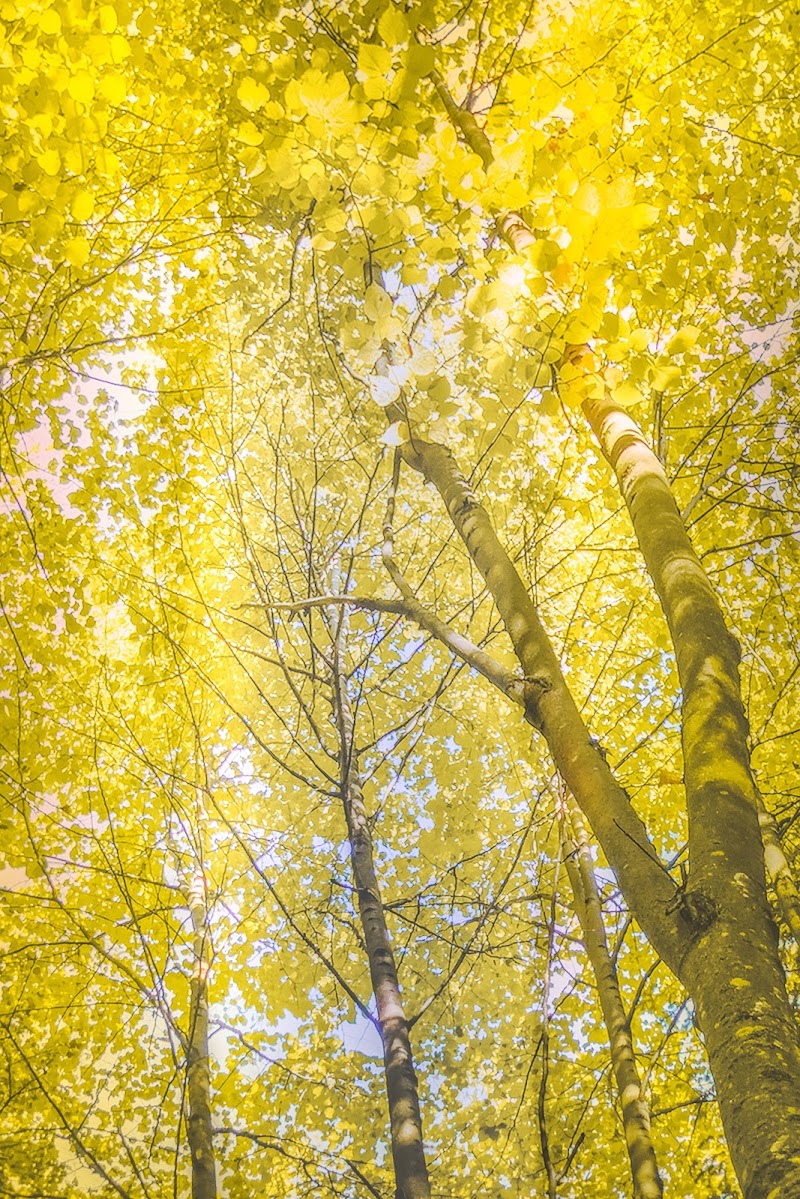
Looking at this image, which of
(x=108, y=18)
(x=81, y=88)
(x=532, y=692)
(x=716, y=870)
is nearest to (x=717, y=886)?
(x=716, y=870)

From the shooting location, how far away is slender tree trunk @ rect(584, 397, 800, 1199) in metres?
1.14

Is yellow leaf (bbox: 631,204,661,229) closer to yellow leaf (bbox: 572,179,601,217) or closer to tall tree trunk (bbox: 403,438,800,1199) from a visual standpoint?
yellow leaf (bbox: 572,179,601,217)

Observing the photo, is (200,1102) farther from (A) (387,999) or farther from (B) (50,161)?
(B) (50,161)

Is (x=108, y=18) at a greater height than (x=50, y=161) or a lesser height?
greater

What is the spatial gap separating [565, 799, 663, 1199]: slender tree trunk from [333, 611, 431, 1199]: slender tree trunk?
0.82 m

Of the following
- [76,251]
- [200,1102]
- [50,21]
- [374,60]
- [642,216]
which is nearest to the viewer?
[642,216]

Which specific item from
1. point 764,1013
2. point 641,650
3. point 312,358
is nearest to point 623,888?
point 764,1013

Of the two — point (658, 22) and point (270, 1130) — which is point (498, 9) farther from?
point (270, 1130)

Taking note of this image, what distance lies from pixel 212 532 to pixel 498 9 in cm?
514

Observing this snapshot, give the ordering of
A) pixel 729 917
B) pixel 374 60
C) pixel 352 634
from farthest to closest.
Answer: pixel 352 634 < pixel 374 60 < pixel 729 917

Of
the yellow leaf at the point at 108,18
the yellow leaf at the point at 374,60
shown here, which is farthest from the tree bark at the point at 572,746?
the yellow leaf at the point at 108,18

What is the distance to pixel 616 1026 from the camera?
308 centimetres

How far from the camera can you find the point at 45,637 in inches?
264

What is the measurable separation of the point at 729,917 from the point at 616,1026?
213 centimetres
